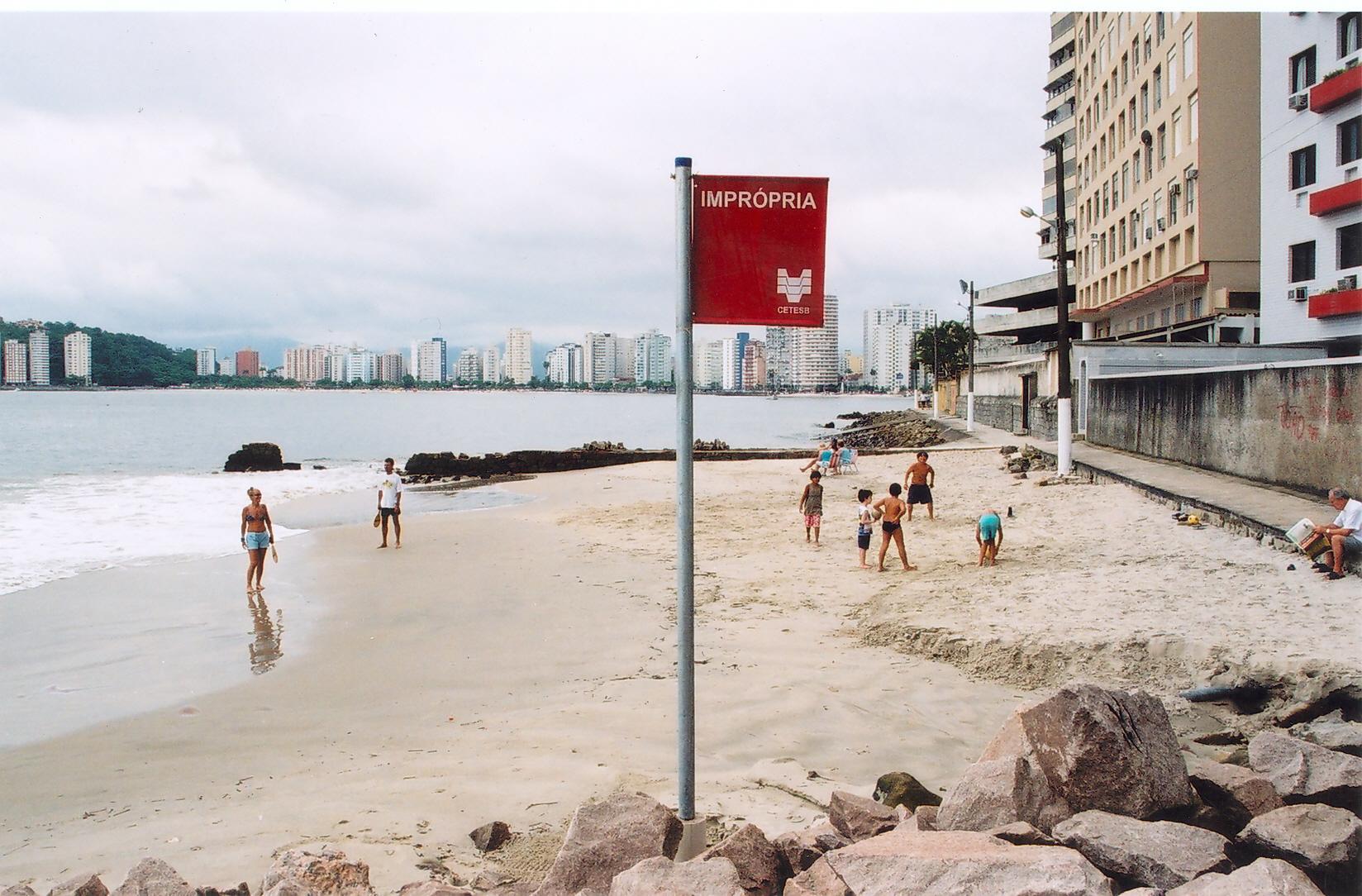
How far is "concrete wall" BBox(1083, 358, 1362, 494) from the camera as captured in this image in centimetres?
1279

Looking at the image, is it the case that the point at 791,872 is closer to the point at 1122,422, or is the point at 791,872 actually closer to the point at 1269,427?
the point at 1269,427

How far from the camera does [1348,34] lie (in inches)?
960

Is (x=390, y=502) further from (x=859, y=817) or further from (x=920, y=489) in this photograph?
(x=859, y=817)

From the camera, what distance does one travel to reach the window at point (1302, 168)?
86.2 ft

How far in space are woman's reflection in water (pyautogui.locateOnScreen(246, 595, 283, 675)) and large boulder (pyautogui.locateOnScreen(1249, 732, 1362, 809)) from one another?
9120 mm

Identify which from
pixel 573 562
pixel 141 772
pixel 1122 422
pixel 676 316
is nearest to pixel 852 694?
pixel 676 316

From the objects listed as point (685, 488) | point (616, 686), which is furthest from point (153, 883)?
point (616, 686)

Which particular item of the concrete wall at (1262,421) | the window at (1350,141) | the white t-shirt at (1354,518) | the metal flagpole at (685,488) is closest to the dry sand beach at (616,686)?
the white t-shirt at (1354,518)

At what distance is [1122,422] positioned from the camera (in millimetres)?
24234

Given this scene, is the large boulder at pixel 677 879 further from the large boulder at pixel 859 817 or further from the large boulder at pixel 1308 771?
the large boulder at pixel 1308 771

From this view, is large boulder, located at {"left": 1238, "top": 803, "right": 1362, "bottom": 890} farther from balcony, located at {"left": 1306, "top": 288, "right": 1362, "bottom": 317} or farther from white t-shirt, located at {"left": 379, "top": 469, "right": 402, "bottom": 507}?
balcony, located at {"left": 1306, "top": 288, "right": 1362, "bottom": 317}

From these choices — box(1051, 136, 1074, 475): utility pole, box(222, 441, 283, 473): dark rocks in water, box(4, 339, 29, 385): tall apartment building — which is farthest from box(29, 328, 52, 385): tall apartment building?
box(1051, 136, 1074, 475): utility pole

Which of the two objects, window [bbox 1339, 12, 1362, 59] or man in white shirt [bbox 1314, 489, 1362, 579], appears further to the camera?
window [bbox 1339, 12, 1362, 59]

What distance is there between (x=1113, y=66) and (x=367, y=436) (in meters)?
60.4
